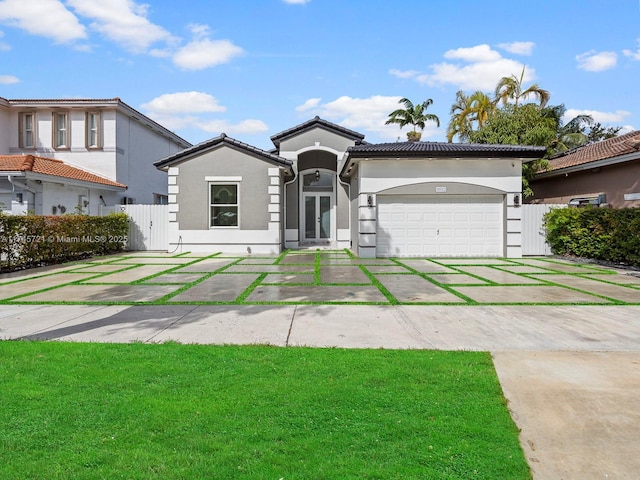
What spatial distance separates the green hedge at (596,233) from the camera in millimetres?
12297

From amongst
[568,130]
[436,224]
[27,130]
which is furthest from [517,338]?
[568,130]

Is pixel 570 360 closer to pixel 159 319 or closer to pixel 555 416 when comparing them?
pixel 555 416

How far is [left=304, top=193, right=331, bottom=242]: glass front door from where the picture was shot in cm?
2025

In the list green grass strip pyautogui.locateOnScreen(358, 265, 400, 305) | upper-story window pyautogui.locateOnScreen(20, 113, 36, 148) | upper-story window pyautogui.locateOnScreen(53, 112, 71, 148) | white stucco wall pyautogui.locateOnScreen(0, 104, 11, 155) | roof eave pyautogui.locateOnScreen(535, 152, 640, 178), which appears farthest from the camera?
upper-story window pyautogui.locateOnScreen(20, 113, 36, 148)

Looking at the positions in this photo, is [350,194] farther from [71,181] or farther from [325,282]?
[71,181]

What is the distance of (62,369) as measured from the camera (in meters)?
4.06

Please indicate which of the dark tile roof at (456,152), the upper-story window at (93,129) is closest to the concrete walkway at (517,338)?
the dark tile roof at (456,152)

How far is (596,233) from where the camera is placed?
13.9 meters

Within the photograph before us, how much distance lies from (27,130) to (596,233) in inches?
1014

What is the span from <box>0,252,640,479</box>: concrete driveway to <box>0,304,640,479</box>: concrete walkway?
14 mm

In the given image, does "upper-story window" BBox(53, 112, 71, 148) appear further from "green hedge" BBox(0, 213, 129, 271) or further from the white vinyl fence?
"green hedge" BBox(0, 213, 129, 271)

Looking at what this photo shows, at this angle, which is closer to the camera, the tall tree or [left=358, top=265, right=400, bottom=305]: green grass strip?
[left=358, top=265, right=400, bottom=305]: green grass strip

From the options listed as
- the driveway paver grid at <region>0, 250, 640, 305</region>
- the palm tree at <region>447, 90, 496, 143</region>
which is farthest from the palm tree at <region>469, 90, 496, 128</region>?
the driveway paver grid at <region>0, 250, 640, 305</region>

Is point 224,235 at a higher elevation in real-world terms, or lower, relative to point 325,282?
higher
